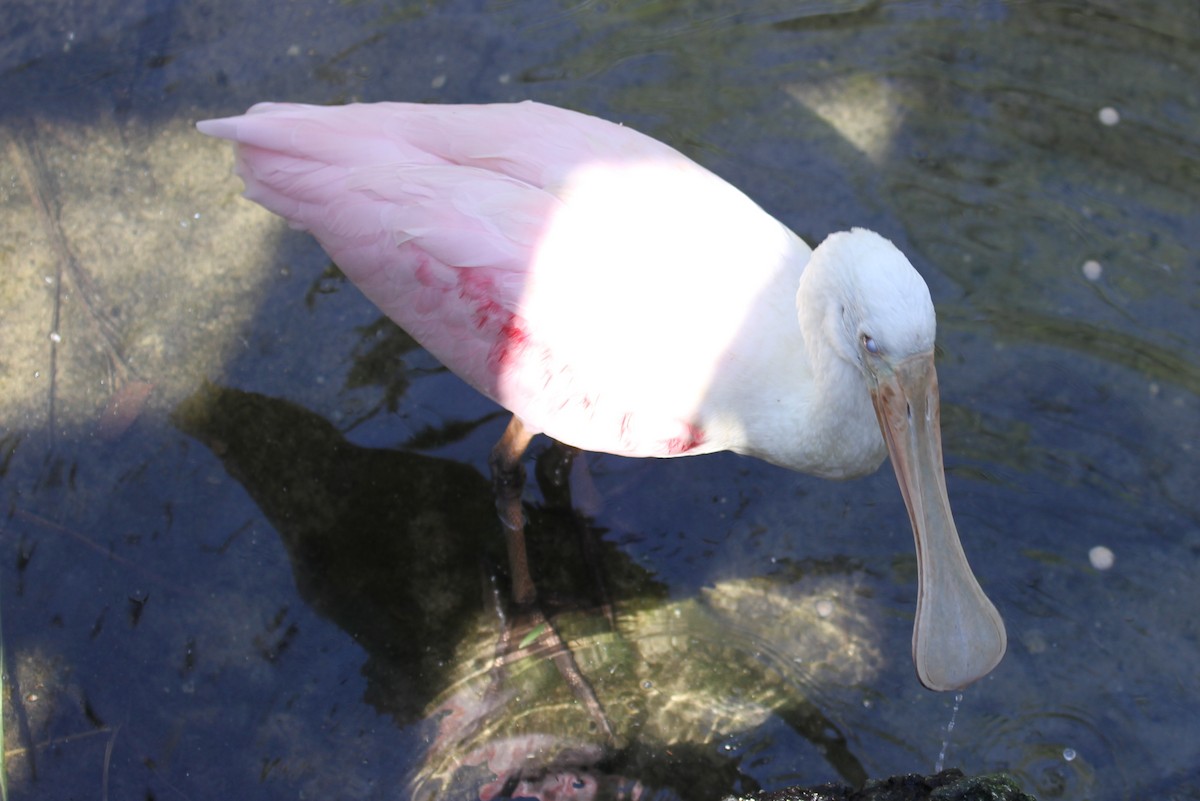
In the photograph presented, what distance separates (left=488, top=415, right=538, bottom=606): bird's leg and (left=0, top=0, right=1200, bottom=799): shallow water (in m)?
0.10

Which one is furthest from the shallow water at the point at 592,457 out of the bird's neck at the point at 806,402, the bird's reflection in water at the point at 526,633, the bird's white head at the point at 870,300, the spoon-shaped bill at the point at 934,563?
the bird's white head at the point at 870,300

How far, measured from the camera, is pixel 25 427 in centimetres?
340

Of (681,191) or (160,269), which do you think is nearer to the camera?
(681,191)

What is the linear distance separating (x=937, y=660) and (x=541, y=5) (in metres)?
2.71

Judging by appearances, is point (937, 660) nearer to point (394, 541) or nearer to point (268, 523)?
point (394, 541)

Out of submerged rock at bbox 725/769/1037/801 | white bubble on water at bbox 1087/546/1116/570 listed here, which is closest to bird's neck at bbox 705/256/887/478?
submerged rock at bbox 725/769/1037/801

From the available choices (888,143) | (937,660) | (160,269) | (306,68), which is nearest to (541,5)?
(306,68)

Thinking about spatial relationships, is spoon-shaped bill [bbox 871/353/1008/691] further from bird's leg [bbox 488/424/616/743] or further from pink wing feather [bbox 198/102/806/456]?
bird's leg [bbox 488/424/616/743]

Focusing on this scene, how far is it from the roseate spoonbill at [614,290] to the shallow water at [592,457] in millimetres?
564

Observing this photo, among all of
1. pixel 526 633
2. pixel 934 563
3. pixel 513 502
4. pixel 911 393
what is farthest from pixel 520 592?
pixel 911 393

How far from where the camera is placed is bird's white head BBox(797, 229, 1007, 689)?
2.22m

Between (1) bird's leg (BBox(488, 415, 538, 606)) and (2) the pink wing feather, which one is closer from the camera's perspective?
(2) the pink wing feather

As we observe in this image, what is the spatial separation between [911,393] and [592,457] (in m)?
1.39

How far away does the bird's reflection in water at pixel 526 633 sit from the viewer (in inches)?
119
